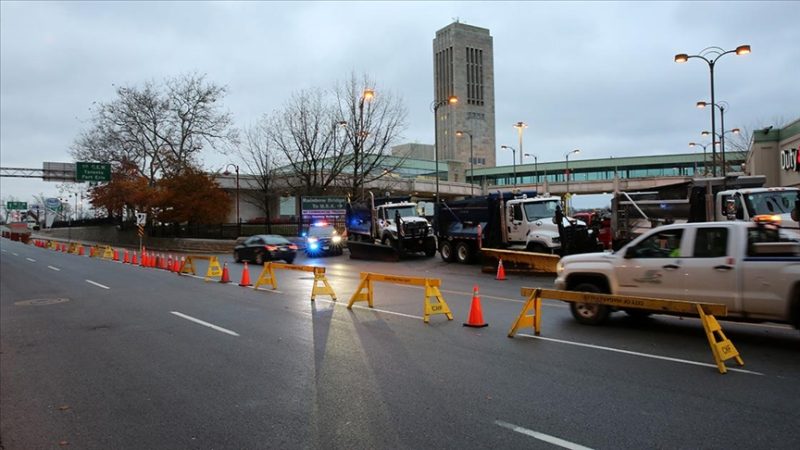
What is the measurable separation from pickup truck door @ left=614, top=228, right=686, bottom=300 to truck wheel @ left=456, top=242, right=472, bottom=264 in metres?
13.9

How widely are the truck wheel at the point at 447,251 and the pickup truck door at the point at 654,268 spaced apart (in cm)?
1490

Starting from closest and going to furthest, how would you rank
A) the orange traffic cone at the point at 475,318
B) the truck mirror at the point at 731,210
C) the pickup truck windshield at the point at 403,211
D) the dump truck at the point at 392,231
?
the orange traffic cone at the point at 475,318 → the truck mirror at the point at 731,210 → the dump truck at the point at 392,231 → the pickup truck windshield at the point at 403,211

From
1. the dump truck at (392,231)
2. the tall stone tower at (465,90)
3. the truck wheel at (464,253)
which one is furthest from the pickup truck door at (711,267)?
the tall stone tower at (465,90)

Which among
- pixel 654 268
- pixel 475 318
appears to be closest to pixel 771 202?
pixel 654 268

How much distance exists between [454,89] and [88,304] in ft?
442

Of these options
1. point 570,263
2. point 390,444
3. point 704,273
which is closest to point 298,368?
point 390,444

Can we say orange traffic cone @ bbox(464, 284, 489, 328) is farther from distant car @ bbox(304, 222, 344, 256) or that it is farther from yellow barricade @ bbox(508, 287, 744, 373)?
distant car @ bbox(304, 222, 344, 256)

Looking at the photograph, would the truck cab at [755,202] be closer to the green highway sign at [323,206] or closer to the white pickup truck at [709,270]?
the white pickup truck at [709,270]

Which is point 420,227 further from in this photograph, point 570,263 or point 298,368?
point 298,368

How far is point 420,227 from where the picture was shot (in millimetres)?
26453

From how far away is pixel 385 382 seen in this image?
21.5ft

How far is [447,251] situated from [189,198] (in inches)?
1120

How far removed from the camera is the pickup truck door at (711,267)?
8.09m

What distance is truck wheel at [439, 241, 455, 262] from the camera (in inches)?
958
